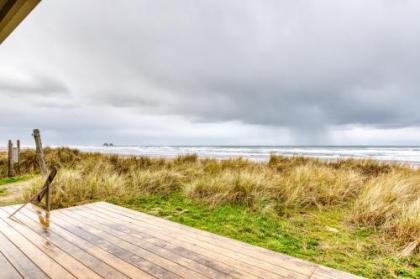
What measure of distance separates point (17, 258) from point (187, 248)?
5.15 feet

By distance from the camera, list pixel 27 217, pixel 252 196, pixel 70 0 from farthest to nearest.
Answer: pixel 70 0 < pixel 252 196 < pixel 27 217

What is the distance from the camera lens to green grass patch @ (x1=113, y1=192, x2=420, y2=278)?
9.30 ft

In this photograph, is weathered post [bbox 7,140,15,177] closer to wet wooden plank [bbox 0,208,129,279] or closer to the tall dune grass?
the tall dune grass

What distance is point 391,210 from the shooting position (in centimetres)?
432

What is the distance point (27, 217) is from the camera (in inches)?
140

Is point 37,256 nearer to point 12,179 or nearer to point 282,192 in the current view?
point 282,192

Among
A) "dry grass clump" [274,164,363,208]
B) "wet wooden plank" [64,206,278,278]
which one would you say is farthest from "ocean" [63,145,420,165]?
"wet wooden plank" [64,206,278,278]

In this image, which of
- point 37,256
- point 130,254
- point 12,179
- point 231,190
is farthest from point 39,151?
point 130,254

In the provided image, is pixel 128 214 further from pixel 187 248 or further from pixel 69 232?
pixel 187 248

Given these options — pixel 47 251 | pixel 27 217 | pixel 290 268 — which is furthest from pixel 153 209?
pixel 290 268

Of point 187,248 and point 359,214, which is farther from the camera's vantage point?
point 359,214

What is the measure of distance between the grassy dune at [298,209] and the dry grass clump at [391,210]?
0.01 metres

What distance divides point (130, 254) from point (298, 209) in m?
3.97

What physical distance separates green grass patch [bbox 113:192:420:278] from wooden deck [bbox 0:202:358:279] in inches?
43.2
